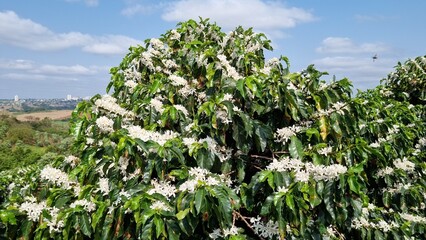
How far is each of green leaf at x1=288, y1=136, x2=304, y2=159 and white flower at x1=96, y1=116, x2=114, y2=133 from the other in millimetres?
1646

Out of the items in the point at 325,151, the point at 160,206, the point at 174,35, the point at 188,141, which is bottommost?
the point at 160,206

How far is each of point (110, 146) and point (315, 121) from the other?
1995mm

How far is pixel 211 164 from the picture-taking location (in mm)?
2961

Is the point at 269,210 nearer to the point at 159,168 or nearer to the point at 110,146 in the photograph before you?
the point at 159,168

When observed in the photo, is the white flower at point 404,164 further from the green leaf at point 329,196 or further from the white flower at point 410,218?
the green leaf at point 329,196

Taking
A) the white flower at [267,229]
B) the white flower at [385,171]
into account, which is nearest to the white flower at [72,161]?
the white flower at [267,229]

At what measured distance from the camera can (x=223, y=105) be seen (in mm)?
3072

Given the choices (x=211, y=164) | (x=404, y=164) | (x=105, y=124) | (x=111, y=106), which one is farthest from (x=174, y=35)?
(x=404, y=164)

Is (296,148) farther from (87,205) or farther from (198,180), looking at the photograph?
(87,205)

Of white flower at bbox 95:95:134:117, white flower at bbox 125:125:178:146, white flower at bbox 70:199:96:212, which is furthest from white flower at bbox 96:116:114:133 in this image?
white flower at bbox 70:199:96:212

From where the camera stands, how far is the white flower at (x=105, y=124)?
3230mm

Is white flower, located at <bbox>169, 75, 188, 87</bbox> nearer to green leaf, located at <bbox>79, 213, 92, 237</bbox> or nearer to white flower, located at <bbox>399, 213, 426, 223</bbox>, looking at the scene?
green leaf, located at <bbox>79, 213, 92, 237</bbox>

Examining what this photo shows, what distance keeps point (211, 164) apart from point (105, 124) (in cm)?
107

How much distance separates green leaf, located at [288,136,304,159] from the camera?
3074mm
